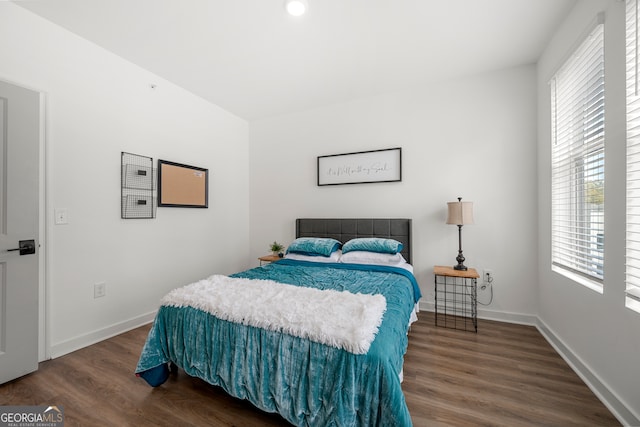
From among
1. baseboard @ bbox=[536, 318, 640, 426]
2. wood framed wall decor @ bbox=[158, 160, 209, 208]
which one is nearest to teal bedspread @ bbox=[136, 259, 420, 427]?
baseboard @ bbox=[536, 318, 640, 426]

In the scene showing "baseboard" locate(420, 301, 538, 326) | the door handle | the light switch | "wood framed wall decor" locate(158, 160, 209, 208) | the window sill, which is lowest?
"baseboard" locate(420, 301, 538, 326)

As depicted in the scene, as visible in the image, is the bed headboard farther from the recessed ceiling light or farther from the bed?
the recessed ceiling light

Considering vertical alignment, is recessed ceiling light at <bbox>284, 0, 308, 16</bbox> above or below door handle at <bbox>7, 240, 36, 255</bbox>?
above

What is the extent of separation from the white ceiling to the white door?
869 millimetres

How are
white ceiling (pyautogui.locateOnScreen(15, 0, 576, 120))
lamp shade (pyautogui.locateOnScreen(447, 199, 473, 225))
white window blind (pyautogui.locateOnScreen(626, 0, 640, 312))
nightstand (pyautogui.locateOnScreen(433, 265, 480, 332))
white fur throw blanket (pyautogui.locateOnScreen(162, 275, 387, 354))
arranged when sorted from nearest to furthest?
1. white fur throw blanket (pyautogui.locateOnScreen(162, 275, 387, 354))
2. white window blind (pyautogui.locateOnScreen(626, 0, 640, 312))
3. white ceiling (pyautogui.locateOnScreen(15, 0, 576, 120))
4. lamp shade (pyautogui.locateOnScreen(447, 199, 473, 225))
5. nightstand (pyautogui.locateOnScreen(433, 265, 480, 332))

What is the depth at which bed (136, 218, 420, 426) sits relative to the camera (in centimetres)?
120

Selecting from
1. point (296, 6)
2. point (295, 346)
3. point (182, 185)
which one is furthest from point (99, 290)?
point (296, 6)

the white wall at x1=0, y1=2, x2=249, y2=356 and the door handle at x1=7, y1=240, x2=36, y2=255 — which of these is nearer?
the door handle at x1=7, y1=240, x2=36, y2=255

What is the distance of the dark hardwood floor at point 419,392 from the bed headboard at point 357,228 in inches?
50.3

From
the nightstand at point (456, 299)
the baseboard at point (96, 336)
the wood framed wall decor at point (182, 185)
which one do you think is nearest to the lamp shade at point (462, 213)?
the nightstand at point (456, 299)

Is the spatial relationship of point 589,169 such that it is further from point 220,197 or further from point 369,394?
point 220,197

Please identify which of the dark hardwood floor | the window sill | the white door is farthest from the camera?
the white door

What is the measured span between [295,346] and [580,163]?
8.30 feet

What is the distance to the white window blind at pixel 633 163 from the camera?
1.42 metres
